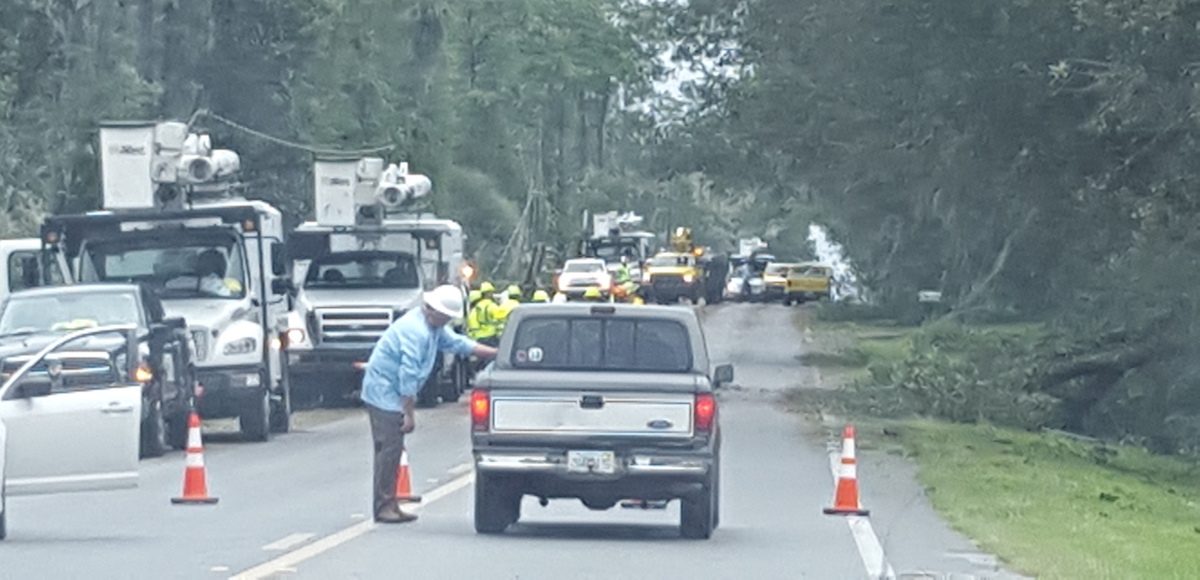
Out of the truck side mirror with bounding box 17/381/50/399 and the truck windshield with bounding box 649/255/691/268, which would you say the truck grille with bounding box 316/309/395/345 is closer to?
the truck side mirror with bounding box 17/381/50/399

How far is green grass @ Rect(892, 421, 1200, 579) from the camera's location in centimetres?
1867

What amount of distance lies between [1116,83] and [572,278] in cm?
3746

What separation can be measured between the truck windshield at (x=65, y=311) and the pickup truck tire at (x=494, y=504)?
9166mm

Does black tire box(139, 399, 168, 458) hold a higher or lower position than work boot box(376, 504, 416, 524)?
lower

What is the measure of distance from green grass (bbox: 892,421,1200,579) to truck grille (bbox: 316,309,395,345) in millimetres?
7506

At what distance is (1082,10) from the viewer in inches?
1131

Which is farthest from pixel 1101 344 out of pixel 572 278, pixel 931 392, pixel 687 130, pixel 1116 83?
pixel 572 278

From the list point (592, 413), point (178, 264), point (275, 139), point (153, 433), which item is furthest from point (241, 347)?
point (275, 139)

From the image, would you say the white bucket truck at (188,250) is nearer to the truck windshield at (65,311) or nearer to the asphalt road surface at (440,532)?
the asphalt road surface at (440,532)

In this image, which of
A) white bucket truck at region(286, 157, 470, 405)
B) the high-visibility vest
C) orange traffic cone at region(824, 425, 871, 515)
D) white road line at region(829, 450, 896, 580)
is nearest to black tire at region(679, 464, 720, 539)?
white road line at region(829, 450, 896, 580)

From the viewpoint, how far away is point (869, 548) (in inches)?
725

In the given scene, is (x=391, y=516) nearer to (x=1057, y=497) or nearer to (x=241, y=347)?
(x=1057, y=497)

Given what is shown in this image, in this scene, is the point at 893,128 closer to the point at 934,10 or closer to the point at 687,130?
the point at 934,10

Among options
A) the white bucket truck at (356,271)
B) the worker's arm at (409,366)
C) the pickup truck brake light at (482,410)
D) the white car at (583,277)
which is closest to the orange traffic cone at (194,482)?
the worker's arm at (409,366)
